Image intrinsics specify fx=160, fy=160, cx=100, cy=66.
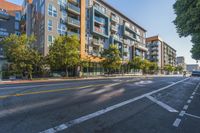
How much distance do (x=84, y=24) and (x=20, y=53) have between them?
1895cm

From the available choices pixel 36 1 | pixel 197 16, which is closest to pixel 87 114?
pixel 197 16

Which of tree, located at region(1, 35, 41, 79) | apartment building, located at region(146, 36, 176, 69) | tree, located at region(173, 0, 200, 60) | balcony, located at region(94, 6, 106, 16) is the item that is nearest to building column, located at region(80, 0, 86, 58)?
balcony, located at region(94, 6, 106, 16)

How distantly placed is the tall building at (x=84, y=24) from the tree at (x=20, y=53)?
5.60 metres

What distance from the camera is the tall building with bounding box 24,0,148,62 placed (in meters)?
32.8

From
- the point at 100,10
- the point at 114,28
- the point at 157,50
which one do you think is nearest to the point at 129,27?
the point at 114,28

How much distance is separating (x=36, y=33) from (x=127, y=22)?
116 feet

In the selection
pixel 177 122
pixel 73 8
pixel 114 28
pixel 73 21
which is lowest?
pixel 177 122

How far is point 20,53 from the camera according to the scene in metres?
24.5

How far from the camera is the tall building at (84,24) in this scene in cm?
3284

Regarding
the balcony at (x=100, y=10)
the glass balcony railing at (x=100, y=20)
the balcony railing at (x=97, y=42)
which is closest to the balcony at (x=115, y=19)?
the balcony at (x=100, y=10)

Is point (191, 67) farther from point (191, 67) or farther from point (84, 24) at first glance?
point (84, 24)

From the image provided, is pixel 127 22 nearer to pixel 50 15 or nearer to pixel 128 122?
pixel 50 15

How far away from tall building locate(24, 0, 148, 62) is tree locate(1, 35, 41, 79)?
5604 millimetres

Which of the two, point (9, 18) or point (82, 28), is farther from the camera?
point (9, 18)
